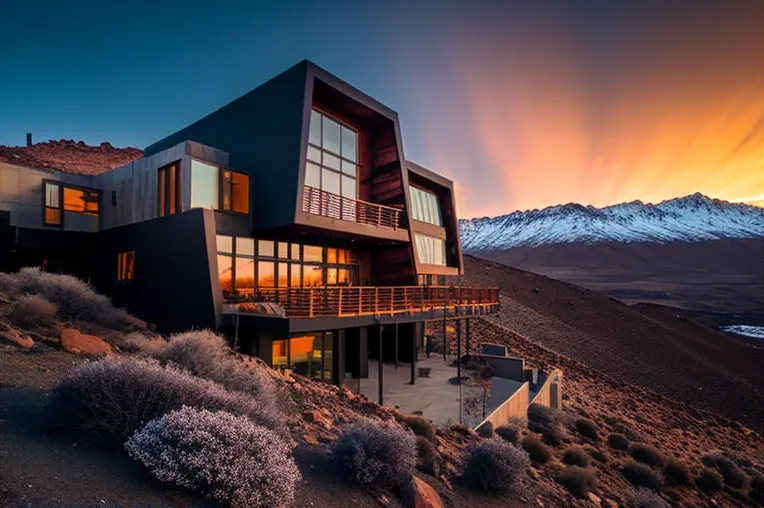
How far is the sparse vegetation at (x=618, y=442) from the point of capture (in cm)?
1552

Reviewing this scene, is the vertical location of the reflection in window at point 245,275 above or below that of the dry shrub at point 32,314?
above

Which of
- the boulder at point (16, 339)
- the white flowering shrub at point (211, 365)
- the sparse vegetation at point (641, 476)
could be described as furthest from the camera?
the sparse vegetation at point (641, 476)

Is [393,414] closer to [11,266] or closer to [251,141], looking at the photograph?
[251,141]

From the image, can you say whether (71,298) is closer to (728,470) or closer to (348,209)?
(348,209)

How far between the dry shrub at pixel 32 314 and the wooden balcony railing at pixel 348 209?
333 inches

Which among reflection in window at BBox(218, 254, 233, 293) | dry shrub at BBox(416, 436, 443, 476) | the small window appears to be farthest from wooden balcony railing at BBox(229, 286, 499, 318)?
the small window

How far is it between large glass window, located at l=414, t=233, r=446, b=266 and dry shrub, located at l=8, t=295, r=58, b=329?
1703 centimetres

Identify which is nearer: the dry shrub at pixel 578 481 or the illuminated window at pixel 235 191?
the dry shrub at pixel 578 481

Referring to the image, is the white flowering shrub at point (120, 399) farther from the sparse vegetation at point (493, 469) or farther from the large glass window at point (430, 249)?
the large glass window at point (430, 249)

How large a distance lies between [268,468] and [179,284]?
1218cm

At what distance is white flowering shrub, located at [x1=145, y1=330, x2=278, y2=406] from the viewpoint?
26.1 ft

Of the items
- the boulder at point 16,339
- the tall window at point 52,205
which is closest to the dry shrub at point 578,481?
the boulder at point 16,339

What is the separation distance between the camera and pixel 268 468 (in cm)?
439

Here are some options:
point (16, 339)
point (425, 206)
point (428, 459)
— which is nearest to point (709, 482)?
point (428, 459)
